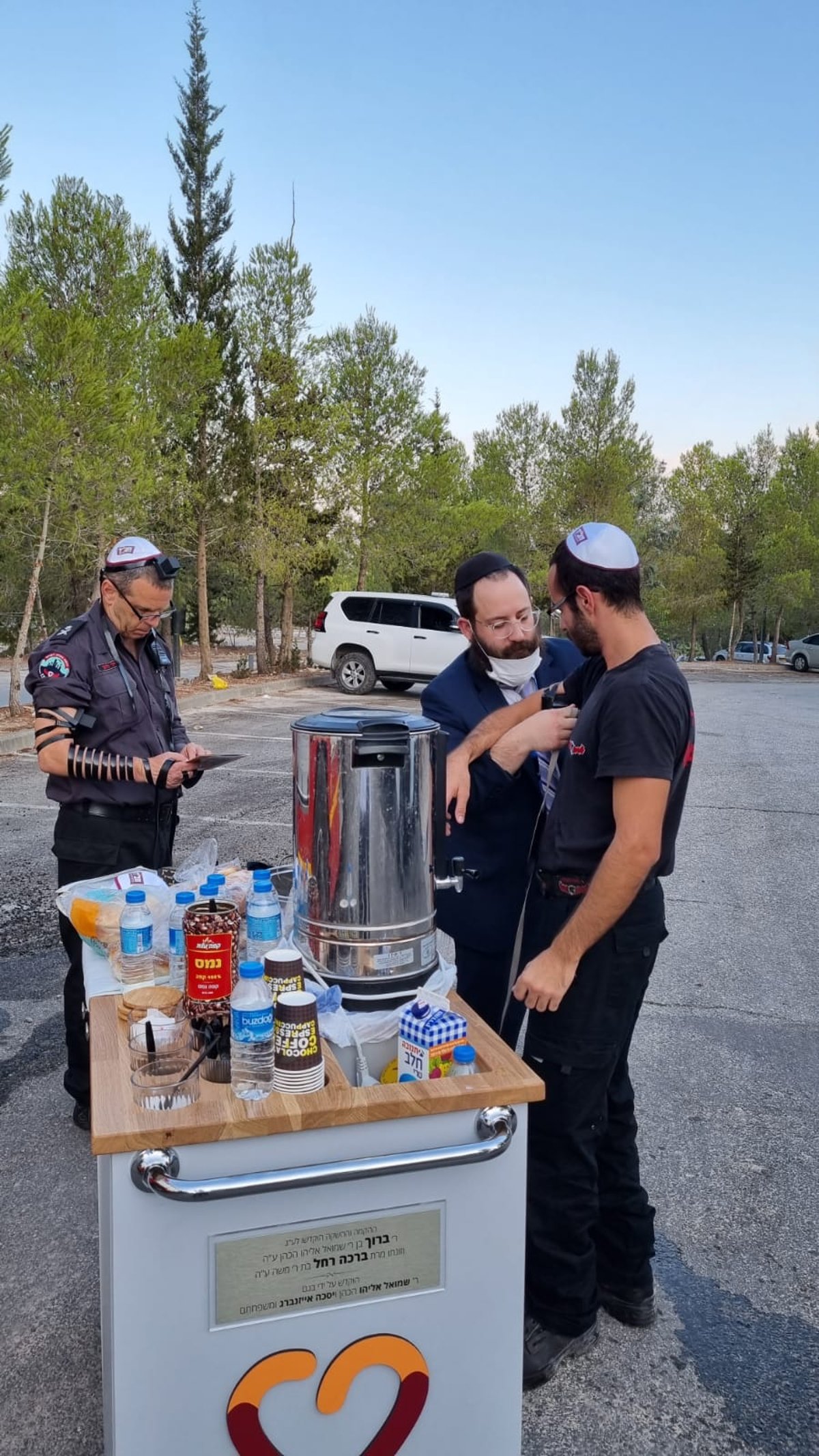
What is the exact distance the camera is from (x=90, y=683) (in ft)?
10.8

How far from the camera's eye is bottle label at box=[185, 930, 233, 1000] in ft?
6.47

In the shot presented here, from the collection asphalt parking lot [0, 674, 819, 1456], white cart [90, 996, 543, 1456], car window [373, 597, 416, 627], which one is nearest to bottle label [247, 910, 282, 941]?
white cart [90, 996, 543, 1456]

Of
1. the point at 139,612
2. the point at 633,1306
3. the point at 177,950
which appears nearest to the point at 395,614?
the point at 139,612

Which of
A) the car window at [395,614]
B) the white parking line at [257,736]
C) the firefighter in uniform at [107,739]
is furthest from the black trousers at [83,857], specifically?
the car window at [395,614]

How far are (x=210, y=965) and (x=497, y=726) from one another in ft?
3.26

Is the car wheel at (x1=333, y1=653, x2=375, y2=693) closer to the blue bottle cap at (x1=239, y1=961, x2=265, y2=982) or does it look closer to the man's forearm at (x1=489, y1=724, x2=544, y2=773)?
the man's forearm at (x1=489, y1=724, x2=544, y2=773)

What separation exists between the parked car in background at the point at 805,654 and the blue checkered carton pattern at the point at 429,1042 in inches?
1460

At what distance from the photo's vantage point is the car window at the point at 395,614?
18594 millimetres

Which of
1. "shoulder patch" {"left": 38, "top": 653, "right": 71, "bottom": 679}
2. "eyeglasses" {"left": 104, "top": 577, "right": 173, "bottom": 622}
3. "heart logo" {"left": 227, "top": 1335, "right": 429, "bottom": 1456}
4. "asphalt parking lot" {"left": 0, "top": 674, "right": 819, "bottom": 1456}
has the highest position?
"eyeglasses" {"left": 104, "top": 577, "right": 173, "bottom": 622}

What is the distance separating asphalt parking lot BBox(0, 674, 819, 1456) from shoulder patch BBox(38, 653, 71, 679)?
166 cm

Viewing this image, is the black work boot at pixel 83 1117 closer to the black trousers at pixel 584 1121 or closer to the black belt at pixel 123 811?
the black belt at pixel 123 811

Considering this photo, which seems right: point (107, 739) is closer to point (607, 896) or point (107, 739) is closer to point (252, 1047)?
point (252, 1047)

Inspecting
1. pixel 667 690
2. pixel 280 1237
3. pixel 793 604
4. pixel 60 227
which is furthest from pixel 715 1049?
pixel 793 604

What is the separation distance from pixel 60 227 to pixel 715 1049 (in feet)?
48.7
